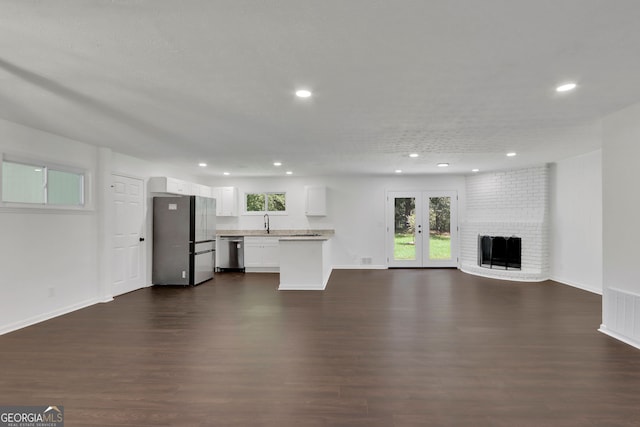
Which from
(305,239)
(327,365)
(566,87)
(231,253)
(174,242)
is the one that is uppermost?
(566,87)

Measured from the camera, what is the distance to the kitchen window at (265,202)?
29.1ft

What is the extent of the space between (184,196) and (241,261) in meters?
2.39

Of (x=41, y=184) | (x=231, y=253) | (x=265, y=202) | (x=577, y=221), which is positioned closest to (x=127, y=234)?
(x=41, y=184)

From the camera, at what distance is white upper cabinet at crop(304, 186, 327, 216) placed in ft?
28.1

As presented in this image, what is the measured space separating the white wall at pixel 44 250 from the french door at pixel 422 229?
21.6ft

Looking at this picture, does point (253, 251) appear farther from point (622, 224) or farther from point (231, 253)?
point (622, 224)

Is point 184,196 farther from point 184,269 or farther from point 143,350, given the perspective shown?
point 143,350

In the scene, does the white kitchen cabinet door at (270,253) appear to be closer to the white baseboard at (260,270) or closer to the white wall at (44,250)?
the white baseboard at (260,270)

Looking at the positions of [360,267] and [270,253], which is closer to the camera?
Answer: [270,253]

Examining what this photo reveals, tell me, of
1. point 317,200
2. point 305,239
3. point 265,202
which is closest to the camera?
point 305,239

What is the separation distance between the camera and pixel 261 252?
26.9ft

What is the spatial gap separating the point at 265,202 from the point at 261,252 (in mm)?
1464

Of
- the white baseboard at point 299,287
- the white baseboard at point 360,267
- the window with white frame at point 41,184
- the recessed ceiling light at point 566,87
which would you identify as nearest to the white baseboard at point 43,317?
the window with white frame at point 41,184

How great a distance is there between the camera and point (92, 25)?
1906 millimetres
